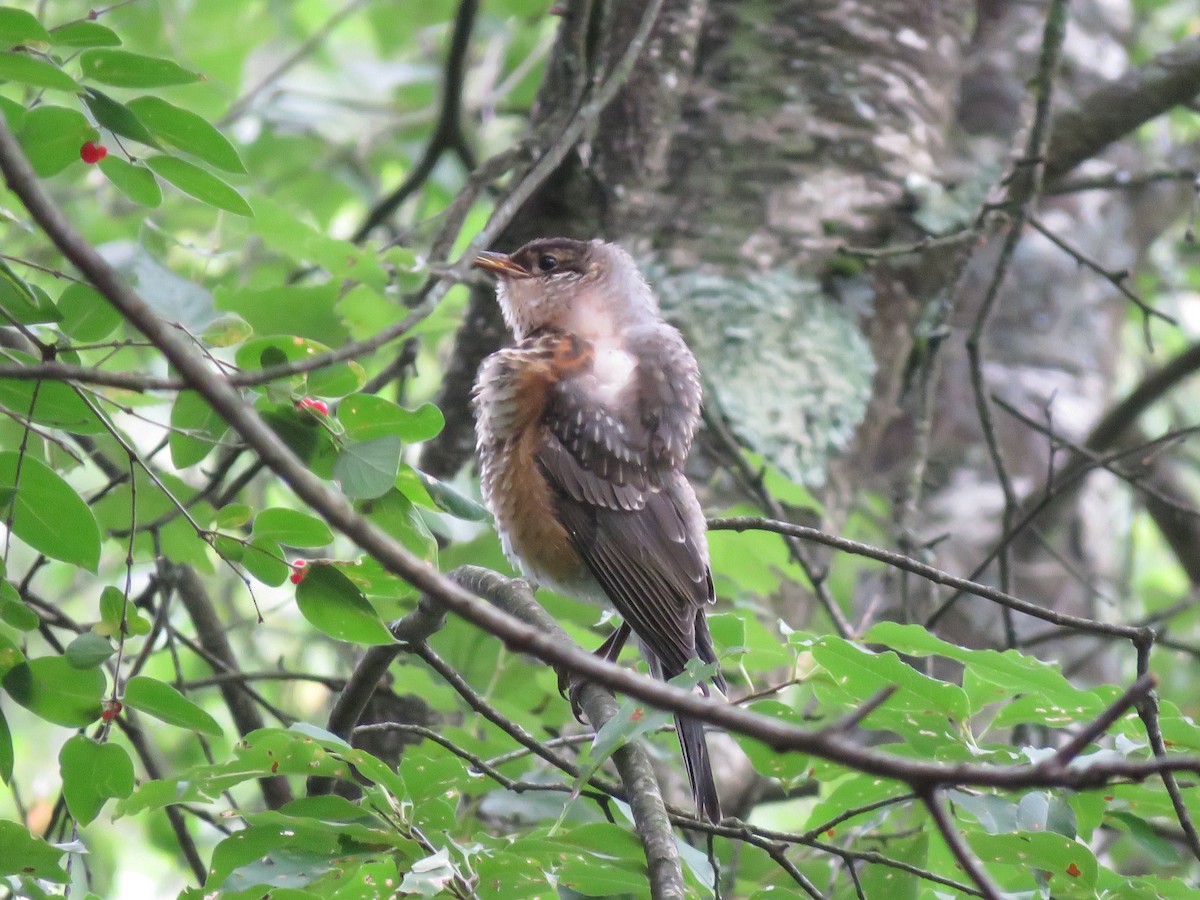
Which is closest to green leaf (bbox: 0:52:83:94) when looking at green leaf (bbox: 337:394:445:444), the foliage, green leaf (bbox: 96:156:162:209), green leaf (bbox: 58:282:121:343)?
the foliage

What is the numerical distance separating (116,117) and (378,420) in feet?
2.11

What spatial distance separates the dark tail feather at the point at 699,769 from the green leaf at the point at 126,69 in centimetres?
155

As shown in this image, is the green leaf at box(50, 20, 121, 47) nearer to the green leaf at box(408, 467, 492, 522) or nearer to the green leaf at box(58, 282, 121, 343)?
the green leaf at box(58, 282, 121, 343)

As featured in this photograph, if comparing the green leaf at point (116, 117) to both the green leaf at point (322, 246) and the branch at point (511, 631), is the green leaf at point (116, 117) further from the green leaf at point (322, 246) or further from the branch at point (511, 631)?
the green leaf at point (322, 246)

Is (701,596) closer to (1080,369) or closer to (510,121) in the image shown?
(510,121)

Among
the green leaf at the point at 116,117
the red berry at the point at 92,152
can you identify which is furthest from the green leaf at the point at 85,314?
the green leaf at the point at 116,117

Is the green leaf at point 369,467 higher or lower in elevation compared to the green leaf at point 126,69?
lower

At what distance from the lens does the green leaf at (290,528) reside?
6.82ft

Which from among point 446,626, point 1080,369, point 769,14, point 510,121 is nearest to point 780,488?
point 446,626

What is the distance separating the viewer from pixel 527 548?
11.2 ft

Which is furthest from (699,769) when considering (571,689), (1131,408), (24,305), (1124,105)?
(1131,408)

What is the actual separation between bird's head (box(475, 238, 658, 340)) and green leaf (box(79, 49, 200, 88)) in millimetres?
1769

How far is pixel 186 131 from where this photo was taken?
2.05 meters

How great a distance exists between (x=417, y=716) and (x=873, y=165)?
2.54 m
